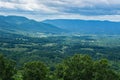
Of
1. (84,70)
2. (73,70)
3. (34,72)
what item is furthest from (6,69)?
(84,70)

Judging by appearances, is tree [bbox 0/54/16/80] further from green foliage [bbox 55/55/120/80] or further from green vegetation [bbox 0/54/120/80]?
green foliage [bbox 55/55/120/80]

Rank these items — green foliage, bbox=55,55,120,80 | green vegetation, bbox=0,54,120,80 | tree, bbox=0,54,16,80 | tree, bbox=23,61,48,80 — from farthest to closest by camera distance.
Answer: tree, bbox=0,54,16,80
tree, bbox=23,61,48,80
green vegetation, bbox=0,54,120,80
green foliage, bbox=55,55,120,80

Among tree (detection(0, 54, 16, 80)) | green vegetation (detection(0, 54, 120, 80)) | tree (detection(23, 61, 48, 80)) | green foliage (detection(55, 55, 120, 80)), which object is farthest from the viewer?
tree (detection(0, 54, 16, 80))

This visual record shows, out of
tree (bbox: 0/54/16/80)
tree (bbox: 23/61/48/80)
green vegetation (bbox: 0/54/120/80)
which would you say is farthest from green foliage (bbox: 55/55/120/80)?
tree (bbox: 0/54/16/80)

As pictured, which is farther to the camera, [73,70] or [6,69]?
[6,69]

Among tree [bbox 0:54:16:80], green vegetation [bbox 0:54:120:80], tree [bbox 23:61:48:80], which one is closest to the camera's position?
green vegetation [bbox 0:54:120:80]

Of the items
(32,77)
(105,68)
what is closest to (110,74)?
(105,68)

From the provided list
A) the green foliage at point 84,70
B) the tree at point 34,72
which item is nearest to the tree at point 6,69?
the tree at point 34,72

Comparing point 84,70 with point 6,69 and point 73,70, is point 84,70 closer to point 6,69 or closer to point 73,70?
point 73,70

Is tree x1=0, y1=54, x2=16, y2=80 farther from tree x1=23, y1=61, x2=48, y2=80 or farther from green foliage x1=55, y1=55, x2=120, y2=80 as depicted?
green foliage x1=55, y1=55, x2=120, y2=80

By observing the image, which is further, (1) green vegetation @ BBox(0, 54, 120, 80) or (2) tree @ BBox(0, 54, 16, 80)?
(2) tree @ BBox(0, 54, 16, 80)
